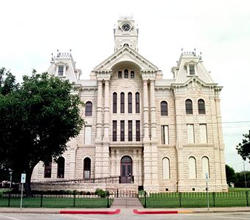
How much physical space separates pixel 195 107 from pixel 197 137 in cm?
445

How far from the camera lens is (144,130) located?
40.4 meters

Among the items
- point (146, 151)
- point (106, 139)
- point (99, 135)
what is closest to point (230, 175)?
point (146, 151)

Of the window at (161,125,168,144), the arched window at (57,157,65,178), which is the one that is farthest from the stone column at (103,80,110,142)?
the window at (161,125,168,144)

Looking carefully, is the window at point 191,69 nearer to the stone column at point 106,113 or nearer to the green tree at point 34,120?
the stone column at point 106,113

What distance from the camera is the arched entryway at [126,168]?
4006 centimetres

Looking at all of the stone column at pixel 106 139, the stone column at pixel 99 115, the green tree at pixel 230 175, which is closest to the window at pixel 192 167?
the stone column at pixel 106 139

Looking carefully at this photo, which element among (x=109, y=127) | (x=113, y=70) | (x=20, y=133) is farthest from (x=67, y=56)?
(x=20, y=133)

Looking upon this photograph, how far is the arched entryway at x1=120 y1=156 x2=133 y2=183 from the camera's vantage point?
40.1m

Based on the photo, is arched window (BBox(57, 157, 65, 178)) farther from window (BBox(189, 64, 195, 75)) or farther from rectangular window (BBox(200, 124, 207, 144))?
window (BBox(189, 64, 195, 75))

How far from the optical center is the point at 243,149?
116 ft

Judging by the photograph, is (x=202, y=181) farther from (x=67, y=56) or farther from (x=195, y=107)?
(x=67, y=56)

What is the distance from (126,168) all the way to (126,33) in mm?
24127

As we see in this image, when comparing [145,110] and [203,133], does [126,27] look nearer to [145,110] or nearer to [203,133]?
[145,110]

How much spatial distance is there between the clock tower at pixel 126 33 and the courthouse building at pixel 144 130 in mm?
7763
